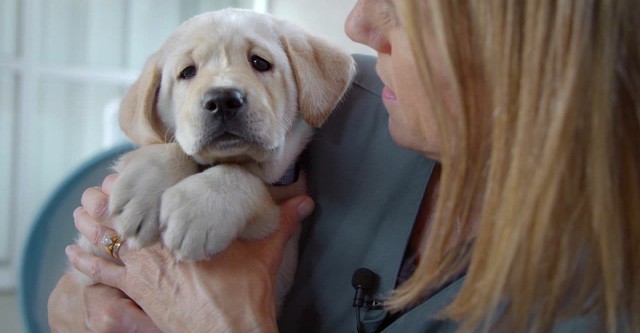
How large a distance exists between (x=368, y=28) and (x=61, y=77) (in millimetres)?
2036

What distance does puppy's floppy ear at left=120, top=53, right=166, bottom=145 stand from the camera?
1146mm

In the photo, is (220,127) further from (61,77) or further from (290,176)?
(61,77)

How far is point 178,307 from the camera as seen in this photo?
38.7 inches

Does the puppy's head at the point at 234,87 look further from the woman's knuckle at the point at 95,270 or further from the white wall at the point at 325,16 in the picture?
the white wall at the point at 325,16

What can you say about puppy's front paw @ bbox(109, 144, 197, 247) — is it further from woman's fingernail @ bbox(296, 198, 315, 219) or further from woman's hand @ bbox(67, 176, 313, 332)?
woman's fingernail @ bbox(296, 198, 315, 219)

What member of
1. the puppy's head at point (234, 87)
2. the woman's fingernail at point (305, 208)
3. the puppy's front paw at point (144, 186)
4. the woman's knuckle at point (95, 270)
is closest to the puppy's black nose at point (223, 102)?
the puppy's head at point (234, 87)

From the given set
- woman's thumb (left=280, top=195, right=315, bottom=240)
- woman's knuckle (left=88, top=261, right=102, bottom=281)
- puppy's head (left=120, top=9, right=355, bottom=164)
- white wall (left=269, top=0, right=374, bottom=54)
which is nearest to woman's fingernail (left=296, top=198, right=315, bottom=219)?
woman's thumb (left=280, top=195, right=315, bottom=240)

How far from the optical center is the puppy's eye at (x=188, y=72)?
44.2 inches

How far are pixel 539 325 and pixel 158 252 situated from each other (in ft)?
1.99

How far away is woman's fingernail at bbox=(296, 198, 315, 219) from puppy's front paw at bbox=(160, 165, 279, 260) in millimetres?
132

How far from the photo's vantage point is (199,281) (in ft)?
3.21

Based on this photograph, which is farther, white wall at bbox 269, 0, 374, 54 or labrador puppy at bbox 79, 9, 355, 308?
white wall at bbox 269, 0, 374, 54

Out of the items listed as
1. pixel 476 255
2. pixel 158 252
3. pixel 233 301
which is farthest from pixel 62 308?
pixel 476 255

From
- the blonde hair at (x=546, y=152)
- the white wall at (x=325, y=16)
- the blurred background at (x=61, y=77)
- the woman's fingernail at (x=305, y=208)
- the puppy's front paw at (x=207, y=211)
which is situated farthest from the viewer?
the blurred background at (x=61, y=77)
